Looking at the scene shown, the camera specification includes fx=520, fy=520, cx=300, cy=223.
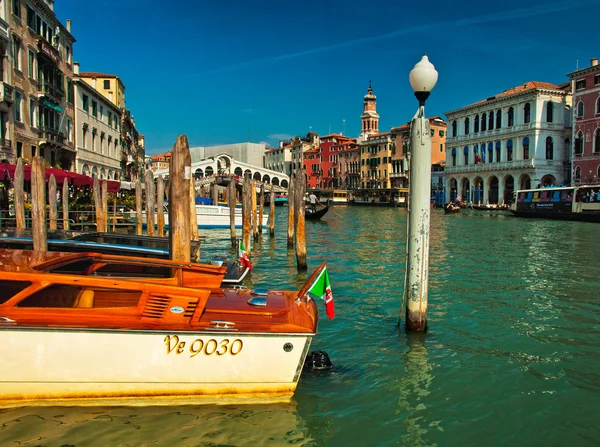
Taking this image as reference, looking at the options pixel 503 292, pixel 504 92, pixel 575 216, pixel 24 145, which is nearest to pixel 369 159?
pixel 504 92

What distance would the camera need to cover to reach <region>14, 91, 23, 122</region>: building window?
2106 centimetres

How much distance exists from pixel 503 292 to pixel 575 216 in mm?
26555

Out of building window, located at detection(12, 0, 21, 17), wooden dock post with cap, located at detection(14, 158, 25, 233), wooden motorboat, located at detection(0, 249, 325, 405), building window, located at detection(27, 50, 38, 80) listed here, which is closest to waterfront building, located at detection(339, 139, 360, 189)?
building window, located at detection(27, 50, 38, 80)

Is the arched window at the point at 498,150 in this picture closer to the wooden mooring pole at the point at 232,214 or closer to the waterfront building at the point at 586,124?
the waterfront building at the point at 586,124

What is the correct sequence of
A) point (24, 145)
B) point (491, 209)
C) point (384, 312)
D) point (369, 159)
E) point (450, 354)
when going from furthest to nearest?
point (369, 159)
point (491, 209)
point (24, 145)
point (384, 312)
point (450, 354)

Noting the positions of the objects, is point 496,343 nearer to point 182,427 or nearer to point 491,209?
point 182,427

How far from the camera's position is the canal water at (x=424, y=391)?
4328 mm

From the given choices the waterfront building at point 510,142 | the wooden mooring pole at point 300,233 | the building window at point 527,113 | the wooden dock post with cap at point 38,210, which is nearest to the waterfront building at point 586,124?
the waterfront building at point 510,142

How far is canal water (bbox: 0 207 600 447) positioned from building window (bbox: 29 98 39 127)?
18.1 m

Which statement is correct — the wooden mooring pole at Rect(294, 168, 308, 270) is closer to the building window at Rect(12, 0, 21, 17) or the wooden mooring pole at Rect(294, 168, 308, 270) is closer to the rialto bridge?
the building window at Rect(12, 0, 21, 17)

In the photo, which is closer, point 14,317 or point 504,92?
point 14,317

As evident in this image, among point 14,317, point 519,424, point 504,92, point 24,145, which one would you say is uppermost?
point 504,92

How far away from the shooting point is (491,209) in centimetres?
4834

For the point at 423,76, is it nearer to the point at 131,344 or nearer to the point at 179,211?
the point at 179,211
